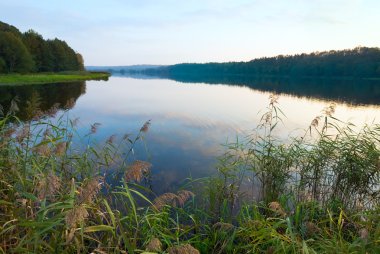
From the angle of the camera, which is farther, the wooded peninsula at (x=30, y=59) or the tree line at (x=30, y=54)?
the tree line at (x=30, y=54)

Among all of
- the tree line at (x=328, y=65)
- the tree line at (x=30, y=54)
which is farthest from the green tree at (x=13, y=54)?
the tree line at (x=328, y=65)

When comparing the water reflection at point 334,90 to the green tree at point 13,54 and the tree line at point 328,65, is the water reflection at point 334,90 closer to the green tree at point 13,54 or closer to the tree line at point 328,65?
the tree line at point 328,65

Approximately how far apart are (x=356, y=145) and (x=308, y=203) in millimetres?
2423

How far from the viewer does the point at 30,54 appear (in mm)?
73688

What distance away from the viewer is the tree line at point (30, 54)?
6450cm

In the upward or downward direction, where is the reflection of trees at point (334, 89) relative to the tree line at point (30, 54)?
downward

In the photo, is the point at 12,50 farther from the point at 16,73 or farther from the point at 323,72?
the point at 323,72

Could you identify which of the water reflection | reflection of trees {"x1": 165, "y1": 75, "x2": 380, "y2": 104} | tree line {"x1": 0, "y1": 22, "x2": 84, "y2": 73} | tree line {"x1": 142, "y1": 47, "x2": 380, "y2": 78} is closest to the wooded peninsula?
tree line {"x1": 0, "y1": 22, "x2": 84, "y2": 73}

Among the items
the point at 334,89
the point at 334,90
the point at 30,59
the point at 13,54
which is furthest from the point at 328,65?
the point at 13,54

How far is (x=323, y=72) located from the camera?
133m

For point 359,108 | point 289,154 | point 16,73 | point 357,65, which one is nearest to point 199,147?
point 289,154

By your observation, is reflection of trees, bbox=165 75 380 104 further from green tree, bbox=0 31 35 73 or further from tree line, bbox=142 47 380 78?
green tree, bbox=0 31 35 73

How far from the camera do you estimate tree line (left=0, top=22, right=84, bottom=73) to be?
64.5m

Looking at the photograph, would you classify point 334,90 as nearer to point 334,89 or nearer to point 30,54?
point 334,89
